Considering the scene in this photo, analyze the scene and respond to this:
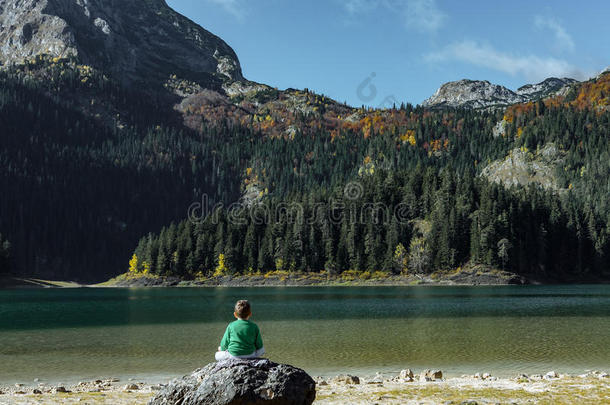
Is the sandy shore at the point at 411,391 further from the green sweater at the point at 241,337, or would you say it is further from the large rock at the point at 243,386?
the green sweater at the point at 241,337

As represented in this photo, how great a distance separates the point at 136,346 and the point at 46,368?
34.7 feet

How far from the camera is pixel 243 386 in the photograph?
14.7 meters

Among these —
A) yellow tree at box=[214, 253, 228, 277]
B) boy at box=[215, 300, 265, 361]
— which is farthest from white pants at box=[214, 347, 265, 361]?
yellow tree at box=[214, 253, 228, 277]

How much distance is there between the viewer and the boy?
15069 mm

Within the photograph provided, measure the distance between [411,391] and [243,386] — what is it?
40.1 ft

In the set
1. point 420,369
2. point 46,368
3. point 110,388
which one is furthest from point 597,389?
point 46,368

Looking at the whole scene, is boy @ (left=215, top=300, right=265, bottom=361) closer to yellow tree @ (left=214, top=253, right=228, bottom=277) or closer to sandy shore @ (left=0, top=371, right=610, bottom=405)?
sandy shore @ (left=0, top=371, right=610, bottom=405)

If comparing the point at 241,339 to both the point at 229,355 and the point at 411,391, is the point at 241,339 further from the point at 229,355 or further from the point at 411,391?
the point at 411,391

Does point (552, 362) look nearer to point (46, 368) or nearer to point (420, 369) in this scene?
point (420, 369)

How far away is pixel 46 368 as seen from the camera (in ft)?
117

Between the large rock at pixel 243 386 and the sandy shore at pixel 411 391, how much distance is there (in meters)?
7.59

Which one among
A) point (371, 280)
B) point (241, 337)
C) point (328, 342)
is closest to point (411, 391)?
point (241, 337)

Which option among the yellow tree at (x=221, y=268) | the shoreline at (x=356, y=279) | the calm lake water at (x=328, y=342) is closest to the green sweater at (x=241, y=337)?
the calm lake water at (x=328, y=342)

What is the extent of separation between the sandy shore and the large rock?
24.9 ft
